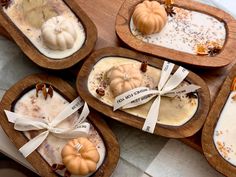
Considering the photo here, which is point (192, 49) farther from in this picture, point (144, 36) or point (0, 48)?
point (0, 48)

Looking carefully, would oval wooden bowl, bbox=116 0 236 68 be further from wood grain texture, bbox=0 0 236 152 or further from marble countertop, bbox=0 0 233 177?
marble countertop, bbox=0 0 233 177

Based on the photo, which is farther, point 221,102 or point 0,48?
point 0,48

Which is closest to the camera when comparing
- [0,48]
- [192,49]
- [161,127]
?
[161,127]

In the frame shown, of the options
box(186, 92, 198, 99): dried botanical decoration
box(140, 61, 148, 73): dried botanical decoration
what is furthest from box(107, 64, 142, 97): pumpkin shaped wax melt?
box(186, 92, 198, 99): dried botanical decoration

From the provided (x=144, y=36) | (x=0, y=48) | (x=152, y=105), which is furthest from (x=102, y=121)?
(x=0, y=48)

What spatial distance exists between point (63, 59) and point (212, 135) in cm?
39

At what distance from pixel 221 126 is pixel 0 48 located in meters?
0.63

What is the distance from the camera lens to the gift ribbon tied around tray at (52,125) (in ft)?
2.86

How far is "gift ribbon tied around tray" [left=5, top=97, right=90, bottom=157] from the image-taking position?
0.87 m


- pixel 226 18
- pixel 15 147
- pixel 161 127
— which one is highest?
pixel 226 18

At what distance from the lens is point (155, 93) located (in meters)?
0.91

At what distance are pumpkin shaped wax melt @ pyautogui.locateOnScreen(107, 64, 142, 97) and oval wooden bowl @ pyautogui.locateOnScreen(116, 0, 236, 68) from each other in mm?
70

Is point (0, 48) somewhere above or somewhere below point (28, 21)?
below

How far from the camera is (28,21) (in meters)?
1.06
